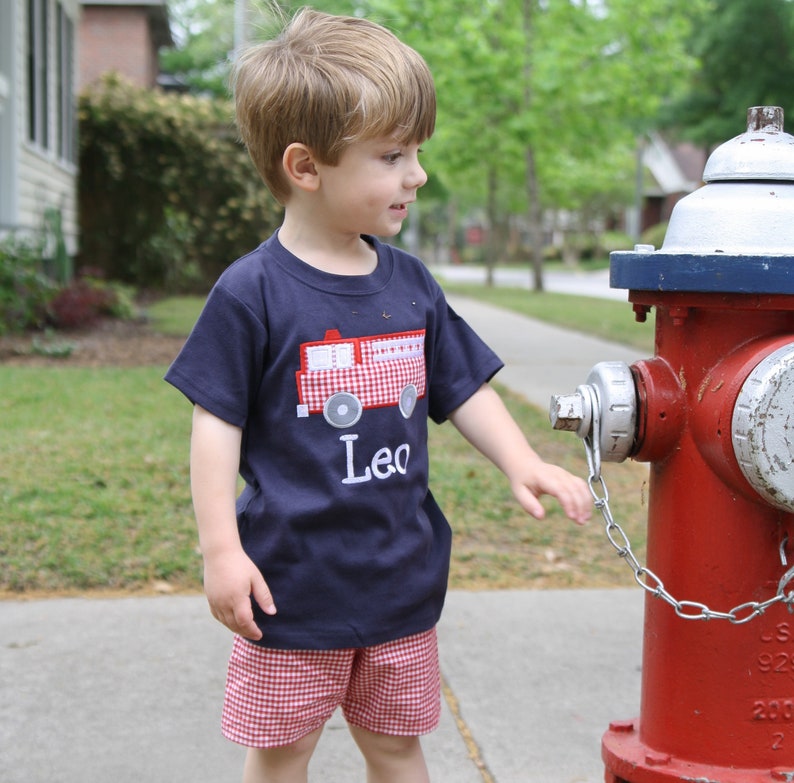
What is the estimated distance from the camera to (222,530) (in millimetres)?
1737

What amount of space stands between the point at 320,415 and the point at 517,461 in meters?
0.36

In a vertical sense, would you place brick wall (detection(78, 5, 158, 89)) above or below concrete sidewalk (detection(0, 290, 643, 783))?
above

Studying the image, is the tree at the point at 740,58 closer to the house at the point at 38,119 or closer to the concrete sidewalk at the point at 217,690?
the house at the point at 38,119

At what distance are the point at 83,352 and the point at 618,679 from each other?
595 centimetres

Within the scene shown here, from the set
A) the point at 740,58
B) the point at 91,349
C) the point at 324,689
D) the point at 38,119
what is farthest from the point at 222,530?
the point at 740,58

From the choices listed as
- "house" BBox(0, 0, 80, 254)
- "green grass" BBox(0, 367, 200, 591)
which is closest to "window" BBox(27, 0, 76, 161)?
"house" BBox(0, 0, 80, 254)

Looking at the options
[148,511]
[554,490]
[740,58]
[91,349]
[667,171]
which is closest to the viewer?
[554,490]

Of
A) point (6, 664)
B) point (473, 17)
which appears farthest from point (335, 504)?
point (473, 17)

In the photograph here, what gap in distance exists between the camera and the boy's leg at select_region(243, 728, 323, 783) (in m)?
1.90

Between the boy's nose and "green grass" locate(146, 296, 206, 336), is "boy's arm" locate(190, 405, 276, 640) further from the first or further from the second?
"green grass" locate(146, 296, 206, 336)

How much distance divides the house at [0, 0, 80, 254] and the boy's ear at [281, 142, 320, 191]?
25.6 feet

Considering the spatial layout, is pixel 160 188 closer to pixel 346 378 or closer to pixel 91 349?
pixel 91 349

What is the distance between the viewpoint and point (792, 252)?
166cm

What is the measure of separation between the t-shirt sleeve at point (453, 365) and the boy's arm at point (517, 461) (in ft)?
0.06
